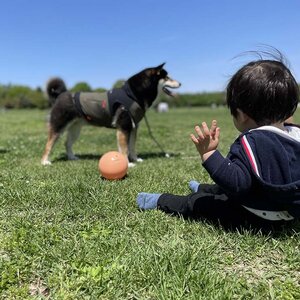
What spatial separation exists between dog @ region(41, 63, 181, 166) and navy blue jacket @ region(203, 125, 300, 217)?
444 cm

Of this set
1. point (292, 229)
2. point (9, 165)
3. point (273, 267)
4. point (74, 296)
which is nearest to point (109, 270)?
point (74, 296)

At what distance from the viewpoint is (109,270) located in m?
2.34

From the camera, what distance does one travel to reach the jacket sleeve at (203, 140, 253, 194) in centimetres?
252

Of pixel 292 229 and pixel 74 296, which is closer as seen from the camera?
pixel 74 296

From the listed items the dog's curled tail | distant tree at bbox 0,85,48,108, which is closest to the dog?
the dog's curled tail

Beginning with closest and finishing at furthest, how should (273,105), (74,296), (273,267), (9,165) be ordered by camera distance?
(74,296), (273,267), (273,105), (9,165)

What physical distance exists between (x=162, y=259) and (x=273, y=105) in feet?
4.27

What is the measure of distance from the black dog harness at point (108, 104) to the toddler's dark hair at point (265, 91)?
14.8 ft

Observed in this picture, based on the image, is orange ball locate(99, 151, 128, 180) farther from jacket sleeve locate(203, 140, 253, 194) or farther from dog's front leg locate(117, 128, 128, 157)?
jacket sleeve locate(203, 140, 253, 194)

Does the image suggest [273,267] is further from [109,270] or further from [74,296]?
[74,296]

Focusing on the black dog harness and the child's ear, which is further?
the black dog harness

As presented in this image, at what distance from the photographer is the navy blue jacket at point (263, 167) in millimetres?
2520

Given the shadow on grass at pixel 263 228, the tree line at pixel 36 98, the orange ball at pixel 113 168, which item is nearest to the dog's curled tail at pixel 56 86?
the orange ball at pixel 113 168

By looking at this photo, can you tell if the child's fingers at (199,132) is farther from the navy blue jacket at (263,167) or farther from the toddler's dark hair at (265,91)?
the toddler's dark hair at (265,91)
